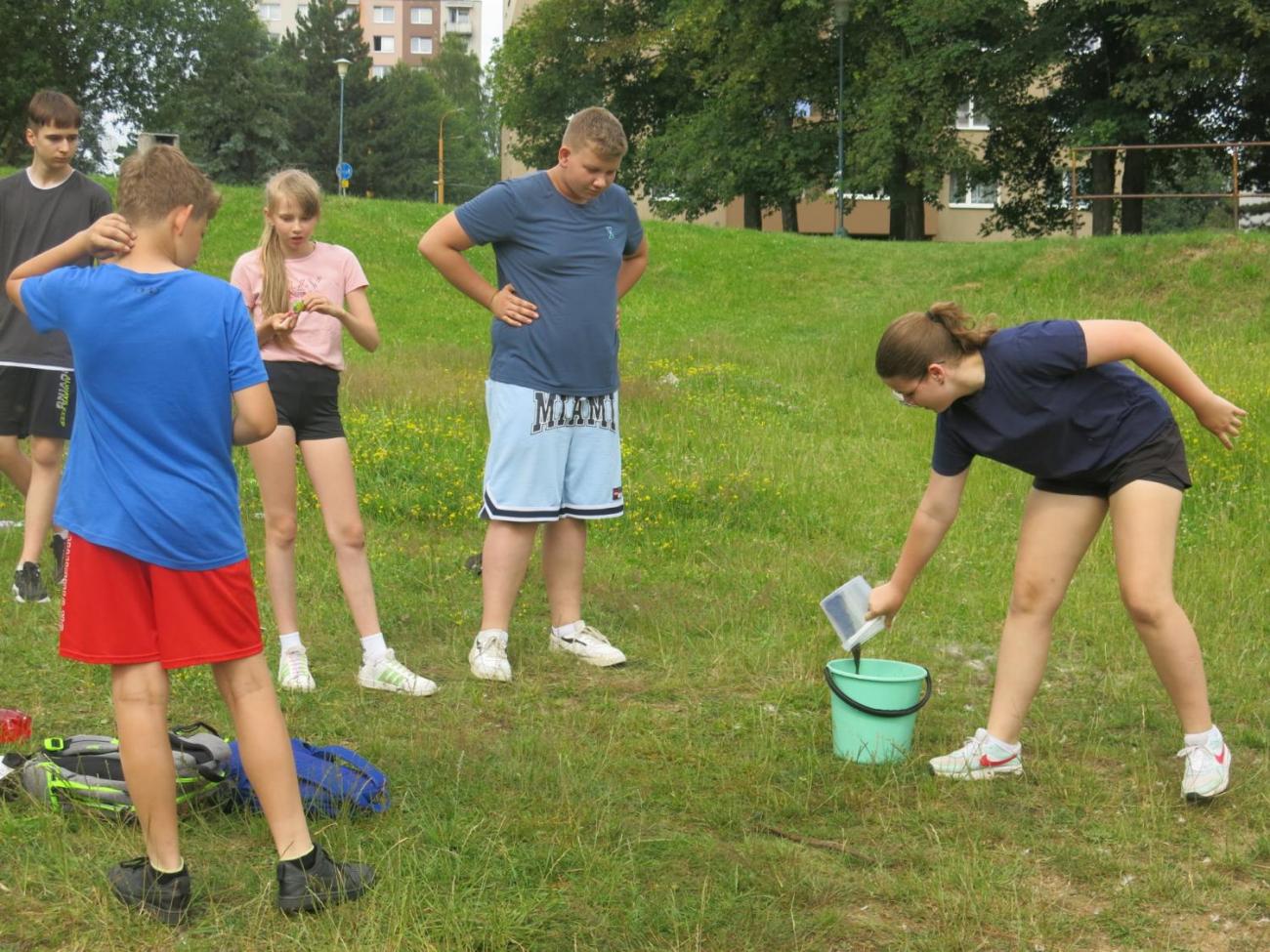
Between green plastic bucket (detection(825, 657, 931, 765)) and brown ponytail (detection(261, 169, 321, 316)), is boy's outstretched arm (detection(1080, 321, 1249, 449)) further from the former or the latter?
brown ponytail (detection(261, 169, 321, 316))

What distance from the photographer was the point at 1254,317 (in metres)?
16.0

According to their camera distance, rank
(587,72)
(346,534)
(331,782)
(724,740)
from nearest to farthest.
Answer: (331,782)
(724,740)
(346,534)
(587,72)

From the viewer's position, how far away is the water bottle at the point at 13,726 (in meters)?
4.66

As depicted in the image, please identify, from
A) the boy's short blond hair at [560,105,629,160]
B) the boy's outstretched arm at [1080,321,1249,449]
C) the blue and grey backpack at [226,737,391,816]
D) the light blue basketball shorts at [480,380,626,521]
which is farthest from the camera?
the light blue basketball shorts at [480,380,626,521]

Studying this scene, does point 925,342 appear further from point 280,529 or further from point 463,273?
point 280,529

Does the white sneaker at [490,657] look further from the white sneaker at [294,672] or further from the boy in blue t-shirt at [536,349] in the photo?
the white sneaker at [294,672]

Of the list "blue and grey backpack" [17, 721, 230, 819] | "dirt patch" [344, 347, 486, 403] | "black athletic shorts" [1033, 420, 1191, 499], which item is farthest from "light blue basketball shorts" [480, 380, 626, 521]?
"dirt patch" [344, 347, 486, 403]

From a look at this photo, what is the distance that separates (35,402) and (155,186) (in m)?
3.99

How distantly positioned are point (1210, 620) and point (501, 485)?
334 centimetres

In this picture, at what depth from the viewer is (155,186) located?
3.25m

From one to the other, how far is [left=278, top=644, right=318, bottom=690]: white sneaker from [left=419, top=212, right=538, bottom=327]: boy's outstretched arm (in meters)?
1.57

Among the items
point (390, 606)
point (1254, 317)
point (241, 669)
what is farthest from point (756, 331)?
point (241, 669)

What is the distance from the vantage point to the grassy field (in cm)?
344

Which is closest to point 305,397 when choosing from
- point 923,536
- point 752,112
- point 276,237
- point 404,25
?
point 276,237
